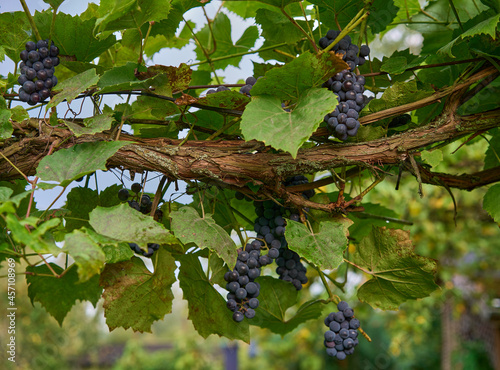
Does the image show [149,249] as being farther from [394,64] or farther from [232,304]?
[394,64]

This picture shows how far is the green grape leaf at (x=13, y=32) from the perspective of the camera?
2.04 feet

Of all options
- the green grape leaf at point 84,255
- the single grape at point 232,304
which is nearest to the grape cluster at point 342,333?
the single grape at point 232,304

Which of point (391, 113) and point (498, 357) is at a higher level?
point (391, 113)

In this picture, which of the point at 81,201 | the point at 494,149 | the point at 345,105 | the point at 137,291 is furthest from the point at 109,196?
the point at 494,149

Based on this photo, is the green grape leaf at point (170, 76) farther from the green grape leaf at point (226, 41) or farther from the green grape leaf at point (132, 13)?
the green grape leaf at point (226, 41)

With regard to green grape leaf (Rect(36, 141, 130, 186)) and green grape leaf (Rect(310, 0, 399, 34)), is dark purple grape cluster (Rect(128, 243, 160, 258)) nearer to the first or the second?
green grape leaf (Rect(36, 141, 130, 186))

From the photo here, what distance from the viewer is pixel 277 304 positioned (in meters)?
0.72

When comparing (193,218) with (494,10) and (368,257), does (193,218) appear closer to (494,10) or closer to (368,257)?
(368,257)

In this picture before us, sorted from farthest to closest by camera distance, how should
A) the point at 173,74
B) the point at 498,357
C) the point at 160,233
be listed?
the point at 498,357 < the point at 173,74 < the point at 160,233

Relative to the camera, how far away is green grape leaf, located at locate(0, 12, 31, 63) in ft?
2.04

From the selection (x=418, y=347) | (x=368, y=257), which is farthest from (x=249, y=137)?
(x=418, y=347)

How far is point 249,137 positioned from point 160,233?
0.45 ft

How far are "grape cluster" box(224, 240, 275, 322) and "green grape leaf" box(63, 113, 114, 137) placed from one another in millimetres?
240

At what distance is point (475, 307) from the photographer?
459 cm
